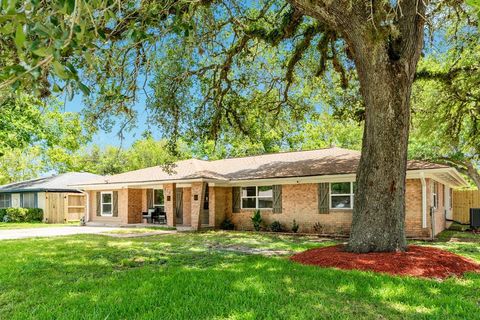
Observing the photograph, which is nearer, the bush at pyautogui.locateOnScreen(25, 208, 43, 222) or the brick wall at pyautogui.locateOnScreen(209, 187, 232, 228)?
the brick wall at pyautogui.locateOnScreen(209, 187, 232, 228)

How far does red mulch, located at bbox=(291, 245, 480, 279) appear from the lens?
24.9 ft

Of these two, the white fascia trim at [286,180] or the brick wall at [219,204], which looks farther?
the brick wall at [219,204]

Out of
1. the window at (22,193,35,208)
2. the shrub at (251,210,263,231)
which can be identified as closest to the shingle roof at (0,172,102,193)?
the window at (22,193,35,208)

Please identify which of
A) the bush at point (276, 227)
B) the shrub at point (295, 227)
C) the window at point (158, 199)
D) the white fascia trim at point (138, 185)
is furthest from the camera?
the window at point (158, 199)

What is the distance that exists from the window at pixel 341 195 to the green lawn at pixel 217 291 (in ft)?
27.9

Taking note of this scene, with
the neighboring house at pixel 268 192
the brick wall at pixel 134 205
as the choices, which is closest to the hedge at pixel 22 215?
the neighboring house at pixel 268 192

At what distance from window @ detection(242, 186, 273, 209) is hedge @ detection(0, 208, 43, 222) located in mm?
17851

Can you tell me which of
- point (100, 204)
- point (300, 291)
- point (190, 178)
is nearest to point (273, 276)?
point (300, 291)

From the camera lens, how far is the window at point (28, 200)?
99.1 ft

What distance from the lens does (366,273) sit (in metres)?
7.36

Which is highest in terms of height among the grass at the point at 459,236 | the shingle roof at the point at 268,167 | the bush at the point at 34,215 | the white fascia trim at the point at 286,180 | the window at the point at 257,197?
the shingle roof at the point at 268,167

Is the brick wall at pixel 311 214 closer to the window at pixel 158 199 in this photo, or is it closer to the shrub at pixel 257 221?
the shrub at pixel 257 221

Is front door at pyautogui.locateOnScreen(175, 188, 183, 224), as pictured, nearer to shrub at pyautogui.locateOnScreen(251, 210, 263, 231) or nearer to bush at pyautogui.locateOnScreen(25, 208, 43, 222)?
shrub at pyautogui.locateOnScreen(251, 210, 263, 231)

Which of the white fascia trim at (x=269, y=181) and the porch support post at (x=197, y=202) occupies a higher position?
the white fascia trim at (x=269, y=181)
